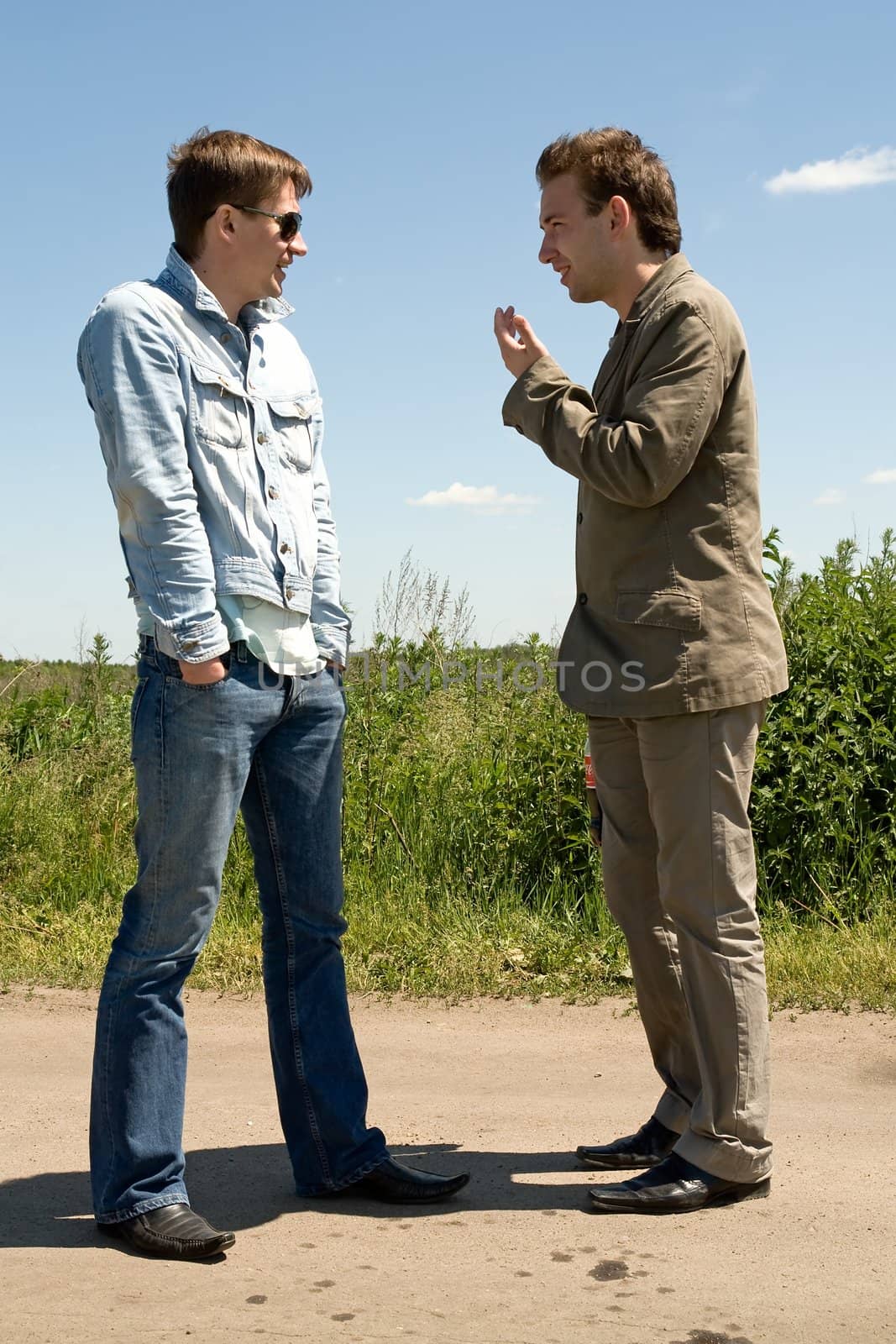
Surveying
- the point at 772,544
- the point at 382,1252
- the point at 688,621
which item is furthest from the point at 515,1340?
the point at 772,544

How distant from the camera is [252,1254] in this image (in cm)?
294

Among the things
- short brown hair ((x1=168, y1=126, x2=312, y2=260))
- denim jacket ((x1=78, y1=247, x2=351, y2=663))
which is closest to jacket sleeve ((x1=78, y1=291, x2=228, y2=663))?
denim jacket ((x1=78, y1=247, x2=351, y2=663))

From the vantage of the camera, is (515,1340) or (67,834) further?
(67,834)

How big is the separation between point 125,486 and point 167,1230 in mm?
1605

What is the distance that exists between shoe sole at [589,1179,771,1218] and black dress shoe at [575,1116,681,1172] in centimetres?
26

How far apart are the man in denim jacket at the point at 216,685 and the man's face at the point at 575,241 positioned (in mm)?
628

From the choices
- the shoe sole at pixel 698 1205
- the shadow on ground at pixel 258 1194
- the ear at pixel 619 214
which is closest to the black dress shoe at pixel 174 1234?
the shadow on ground at pixel 258 1194

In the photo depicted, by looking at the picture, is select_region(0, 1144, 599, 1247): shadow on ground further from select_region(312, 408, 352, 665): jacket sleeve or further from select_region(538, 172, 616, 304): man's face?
select_region(538, 172, 616, 304): man's face

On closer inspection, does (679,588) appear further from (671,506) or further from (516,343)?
(516,343)

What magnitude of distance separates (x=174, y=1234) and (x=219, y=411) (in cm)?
181

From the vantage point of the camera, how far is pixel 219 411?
10.0ft

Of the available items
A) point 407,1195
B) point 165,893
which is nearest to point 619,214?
point 165,893

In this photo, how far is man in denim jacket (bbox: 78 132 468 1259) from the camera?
2.91 m

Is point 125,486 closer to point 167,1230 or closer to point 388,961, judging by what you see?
point 167,1230
